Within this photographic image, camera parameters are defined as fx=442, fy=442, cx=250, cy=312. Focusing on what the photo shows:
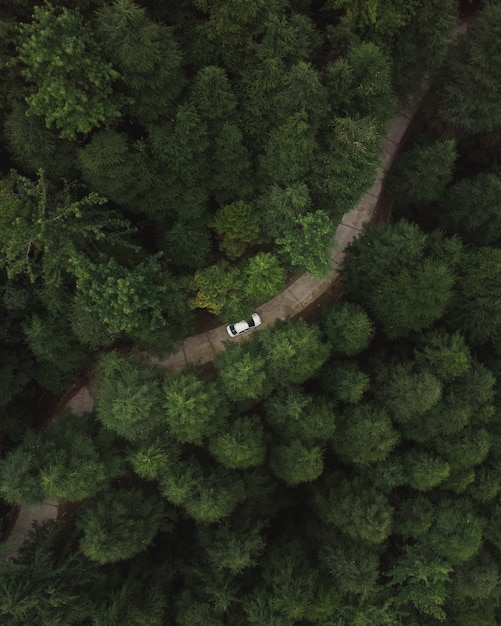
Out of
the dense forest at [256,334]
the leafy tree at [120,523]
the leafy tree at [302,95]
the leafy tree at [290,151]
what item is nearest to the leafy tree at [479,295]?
the dense forest at [256,334]

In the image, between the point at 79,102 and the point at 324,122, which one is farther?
the point at 324,122

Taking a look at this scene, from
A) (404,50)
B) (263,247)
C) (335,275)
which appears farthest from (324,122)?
(335,275)

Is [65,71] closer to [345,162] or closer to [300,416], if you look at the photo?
[345,162]

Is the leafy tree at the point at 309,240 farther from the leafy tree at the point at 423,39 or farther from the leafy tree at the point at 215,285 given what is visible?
the leafy tree at the point at 423,39

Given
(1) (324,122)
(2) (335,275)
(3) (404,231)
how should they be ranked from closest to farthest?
(1) (324,122) → (3) (404,231) → (2) (335,275)

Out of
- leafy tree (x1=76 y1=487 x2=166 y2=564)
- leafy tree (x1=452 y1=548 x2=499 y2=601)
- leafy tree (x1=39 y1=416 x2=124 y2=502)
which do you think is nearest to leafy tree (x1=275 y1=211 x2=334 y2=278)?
leafy tree (x1=39 y1=416 x2=124 y2=502)

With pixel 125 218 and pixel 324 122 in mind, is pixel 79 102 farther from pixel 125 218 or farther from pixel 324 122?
pixel 324 122

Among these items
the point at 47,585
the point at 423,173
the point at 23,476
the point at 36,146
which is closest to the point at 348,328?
the point at 423,173
